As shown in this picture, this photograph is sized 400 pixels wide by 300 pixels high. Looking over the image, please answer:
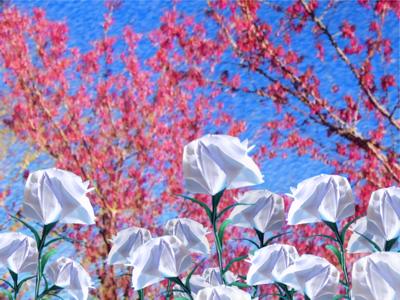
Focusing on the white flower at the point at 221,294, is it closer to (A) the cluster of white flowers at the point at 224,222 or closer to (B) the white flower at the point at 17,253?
(A) the cluster of white flowers at the point at 224,222

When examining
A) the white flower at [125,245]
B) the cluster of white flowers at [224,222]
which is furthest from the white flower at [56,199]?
the white flower at [125,245]

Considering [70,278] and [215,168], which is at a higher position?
[215,168]

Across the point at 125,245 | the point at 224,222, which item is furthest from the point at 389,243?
the point at 125,245

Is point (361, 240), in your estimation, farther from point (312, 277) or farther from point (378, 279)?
point (378, 279)

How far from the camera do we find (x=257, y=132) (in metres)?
3.13

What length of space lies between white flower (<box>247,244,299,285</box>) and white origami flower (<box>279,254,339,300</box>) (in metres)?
0.02

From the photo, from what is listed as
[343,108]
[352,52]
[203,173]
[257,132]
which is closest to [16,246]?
[203,173]

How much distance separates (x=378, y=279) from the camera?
0.40 m

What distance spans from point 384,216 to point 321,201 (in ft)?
0.18

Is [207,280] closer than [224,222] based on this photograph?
No

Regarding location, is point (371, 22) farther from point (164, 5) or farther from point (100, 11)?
point (100, 11)

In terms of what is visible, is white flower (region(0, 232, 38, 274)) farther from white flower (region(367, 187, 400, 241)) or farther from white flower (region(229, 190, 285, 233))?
white flower (region(367, 187, 400, 241))

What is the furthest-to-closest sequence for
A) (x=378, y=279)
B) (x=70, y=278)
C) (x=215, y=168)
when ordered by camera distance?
(x=70, y=278) → (x=215, y=168) → (x=378, y=279)

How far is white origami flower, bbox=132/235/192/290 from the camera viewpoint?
1.69ft
